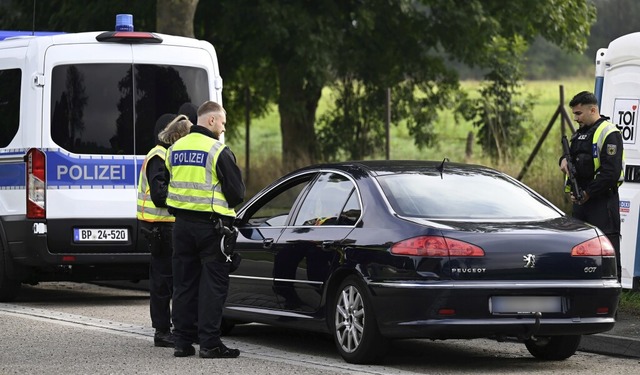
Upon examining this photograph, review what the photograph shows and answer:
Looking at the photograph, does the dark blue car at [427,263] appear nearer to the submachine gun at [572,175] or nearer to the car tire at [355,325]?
the car tire at [355,325]

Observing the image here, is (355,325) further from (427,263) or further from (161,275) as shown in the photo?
(161,275)

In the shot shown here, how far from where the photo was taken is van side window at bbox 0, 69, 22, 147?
44.3ft

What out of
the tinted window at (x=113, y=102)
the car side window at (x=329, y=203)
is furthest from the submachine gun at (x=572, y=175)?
the tinted window at (x=113, y=102)

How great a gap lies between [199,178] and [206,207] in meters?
0.20

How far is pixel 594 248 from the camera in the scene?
930cm

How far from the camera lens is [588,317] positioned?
9.18m

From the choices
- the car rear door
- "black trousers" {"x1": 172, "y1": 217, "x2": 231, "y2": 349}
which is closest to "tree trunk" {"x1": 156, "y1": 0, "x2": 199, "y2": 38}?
the car rear door

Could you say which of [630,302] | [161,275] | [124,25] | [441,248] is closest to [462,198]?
[441,248]

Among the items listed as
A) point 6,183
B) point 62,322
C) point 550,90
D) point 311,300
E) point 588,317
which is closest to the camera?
point 588,317

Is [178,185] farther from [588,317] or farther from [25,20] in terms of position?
[25,20]

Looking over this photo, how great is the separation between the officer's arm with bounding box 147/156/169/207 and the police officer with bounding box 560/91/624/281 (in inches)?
124

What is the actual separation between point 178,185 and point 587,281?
2742mm

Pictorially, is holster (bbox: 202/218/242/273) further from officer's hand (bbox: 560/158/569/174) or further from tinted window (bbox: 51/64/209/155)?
tinted window (bbox: 51/64/209/155)

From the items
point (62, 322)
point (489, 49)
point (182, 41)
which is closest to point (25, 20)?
point (489, 49)
